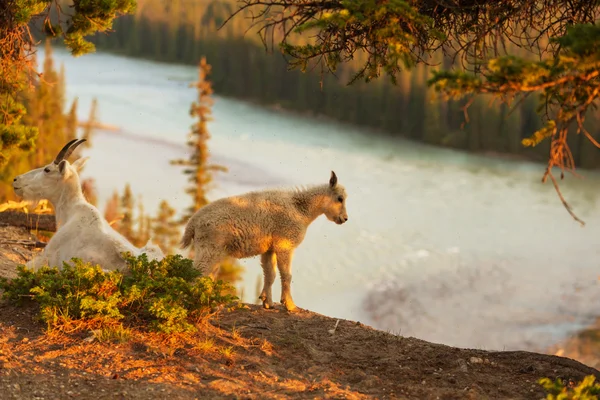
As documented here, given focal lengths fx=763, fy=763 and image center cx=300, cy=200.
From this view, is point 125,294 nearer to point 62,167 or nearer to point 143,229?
point 62,167

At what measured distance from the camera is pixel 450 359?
8594 mm

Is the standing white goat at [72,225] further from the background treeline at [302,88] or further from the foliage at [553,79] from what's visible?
the background treeline at [302,88]

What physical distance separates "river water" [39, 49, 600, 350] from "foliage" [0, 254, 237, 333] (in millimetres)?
34814

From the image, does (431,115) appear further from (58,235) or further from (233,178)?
(58,235)

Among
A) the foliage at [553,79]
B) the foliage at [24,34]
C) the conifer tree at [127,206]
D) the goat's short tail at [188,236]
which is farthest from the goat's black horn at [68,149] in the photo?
the conifer tree at [127,206]

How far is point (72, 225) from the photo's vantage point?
9969 millimetres

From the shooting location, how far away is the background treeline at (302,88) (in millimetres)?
47469

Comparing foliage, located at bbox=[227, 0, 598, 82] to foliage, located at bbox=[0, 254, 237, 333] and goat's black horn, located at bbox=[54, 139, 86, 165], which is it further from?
goat's black horn, located at bbox=[54, 139, 86, 165]

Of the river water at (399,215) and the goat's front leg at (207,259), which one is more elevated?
the goat's front leg at (207,259)

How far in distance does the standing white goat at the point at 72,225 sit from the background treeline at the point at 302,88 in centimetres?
3533

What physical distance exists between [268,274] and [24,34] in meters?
5.31

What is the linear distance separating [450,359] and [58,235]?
5217 mm

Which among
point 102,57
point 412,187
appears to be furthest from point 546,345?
point 102,57

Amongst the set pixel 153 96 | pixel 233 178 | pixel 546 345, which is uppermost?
pixel 153 96
